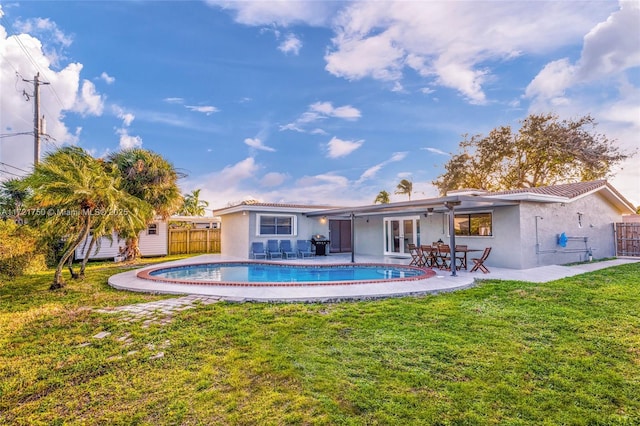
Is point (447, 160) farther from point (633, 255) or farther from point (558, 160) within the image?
point (633, 255)

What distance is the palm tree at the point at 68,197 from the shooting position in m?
8.17

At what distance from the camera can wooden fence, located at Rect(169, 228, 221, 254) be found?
2280 cm

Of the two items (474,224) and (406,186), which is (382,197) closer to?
(406,186)

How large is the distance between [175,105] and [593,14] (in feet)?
64.4

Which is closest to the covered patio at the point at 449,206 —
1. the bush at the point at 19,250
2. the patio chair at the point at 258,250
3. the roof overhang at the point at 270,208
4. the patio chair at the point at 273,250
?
the roof overhang at the point at 270,208

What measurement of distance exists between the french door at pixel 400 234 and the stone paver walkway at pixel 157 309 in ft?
37.3

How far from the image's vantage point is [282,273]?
1304cm

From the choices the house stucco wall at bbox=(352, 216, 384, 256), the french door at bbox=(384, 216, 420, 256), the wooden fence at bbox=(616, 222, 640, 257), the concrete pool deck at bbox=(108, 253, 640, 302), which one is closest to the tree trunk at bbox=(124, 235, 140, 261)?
the concrete pool deck at bbox=(108, 253, 640, 302)

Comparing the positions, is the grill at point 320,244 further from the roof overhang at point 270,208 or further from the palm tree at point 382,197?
the palm tree at point 382,197

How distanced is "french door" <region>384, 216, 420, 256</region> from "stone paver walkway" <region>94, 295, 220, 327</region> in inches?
448

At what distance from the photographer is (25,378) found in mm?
3689

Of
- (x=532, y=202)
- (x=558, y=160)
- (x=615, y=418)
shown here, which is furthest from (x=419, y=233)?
(x=558, y=160)

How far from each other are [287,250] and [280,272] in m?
4.84

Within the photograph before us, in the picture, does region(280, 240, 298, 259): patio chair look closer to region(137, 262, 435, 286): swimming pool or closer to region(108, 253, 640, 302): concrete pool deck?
region(137, 262, 435, 286): swimming pool
